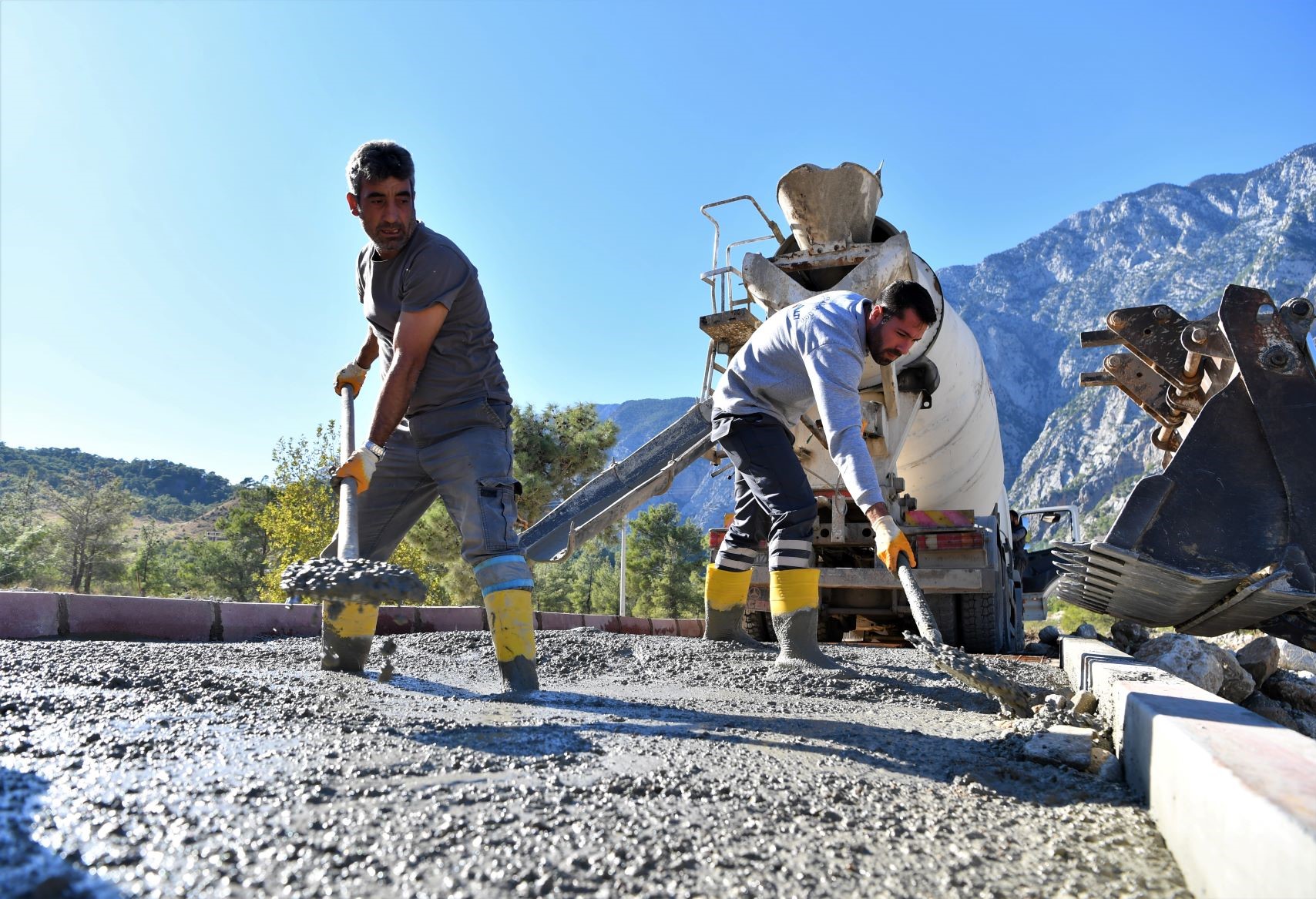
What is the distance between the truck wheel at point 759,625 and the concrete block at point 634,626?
1397mm

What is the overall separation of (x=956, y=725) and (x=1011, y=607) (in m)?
5.36

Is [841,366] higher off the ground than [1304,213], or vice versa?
[1304,213]

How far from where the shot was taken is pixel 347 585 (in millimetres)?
2426

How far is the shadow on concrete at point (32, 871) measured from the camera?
1.09 metres

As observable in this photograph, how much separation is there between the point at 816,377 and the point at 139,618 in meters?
4.31

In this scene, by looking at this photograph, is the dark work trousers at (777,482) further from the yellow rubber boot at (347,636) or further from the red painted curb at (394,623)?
the red painted curb at (394,623)

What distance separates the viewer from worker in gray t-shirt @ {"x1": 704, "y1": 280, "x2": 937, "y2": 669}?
3.33 metres

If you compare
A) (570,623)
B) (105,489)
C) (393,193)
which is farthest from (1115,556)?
(105,489)

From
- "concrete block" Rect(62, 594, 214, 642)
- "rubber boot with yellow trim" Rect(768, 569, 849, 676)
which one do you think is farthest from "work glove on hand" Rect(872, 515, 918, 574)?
"concrete block" Rect(62, 594, 214, 642)

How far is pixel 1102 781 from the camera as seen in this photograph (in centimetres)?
203

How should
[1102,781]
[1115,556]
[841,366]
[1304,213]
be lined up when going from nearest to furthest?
[1102,781]
[841,366]
[1115,556]
[1304,213]

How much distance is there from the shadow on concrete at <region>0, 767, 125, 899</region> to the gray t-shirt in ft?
6.72

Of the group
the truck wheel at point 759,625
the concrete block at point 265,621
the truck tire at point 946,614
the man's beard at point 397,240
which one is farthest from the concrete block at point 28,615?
the truck tire at point 946,614

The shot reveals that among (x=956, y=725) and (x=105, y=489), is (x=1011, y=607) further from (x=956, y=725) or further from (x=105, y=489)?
(x=105, y=489)
